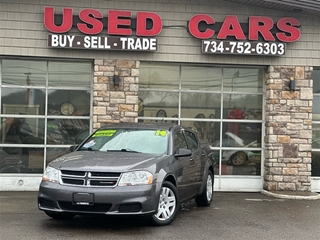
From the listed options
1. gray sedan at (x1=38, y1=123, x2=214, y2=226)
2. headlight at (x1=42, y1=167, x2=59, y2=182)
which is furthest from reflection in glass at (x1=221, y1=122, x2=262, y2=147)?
headlight at (x1=42, y1=167, x2=59, y2=182)

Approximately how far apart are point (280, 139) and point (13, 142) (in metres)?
6.37

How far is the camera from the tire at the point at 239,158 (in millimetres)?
11906

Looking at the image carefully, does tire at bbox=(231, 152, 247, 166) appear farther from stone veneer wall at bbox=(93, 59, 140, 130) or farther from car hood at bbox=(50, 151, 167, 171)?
car hood at bbox=(50, 151, 167, 171)

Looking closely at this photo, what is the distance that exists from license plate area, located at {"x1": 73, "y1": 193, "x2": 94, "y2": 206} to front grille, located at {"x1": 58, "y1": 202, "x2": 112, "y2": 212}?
75 millimetres

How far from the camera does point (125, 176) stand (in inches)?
262

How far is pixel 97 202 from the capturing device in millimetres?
6504

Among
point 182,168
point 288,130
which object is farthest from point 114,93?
point 288,130

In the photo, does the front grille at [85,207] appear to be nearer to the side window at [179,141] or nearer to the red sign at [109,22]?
the side window at [179,141]

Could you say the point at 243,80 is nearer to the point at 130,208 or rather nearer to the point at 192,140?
the point at 192,140

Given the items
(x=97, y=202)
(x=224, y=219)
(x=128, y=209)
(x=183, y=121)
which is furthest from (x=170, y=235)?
(x=183, y=121)

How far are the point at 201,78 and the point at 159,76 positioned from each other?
1.05 meters

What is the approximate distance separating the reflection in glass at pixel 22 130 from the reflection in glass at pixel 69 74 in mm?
1029

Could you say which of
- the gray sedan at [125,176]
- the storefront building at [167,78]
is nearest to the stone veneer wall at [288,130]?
the storefront building at [167,78]

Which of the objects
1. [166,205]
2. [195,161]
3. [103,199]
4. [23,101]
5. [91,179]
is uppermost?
[23,101]
